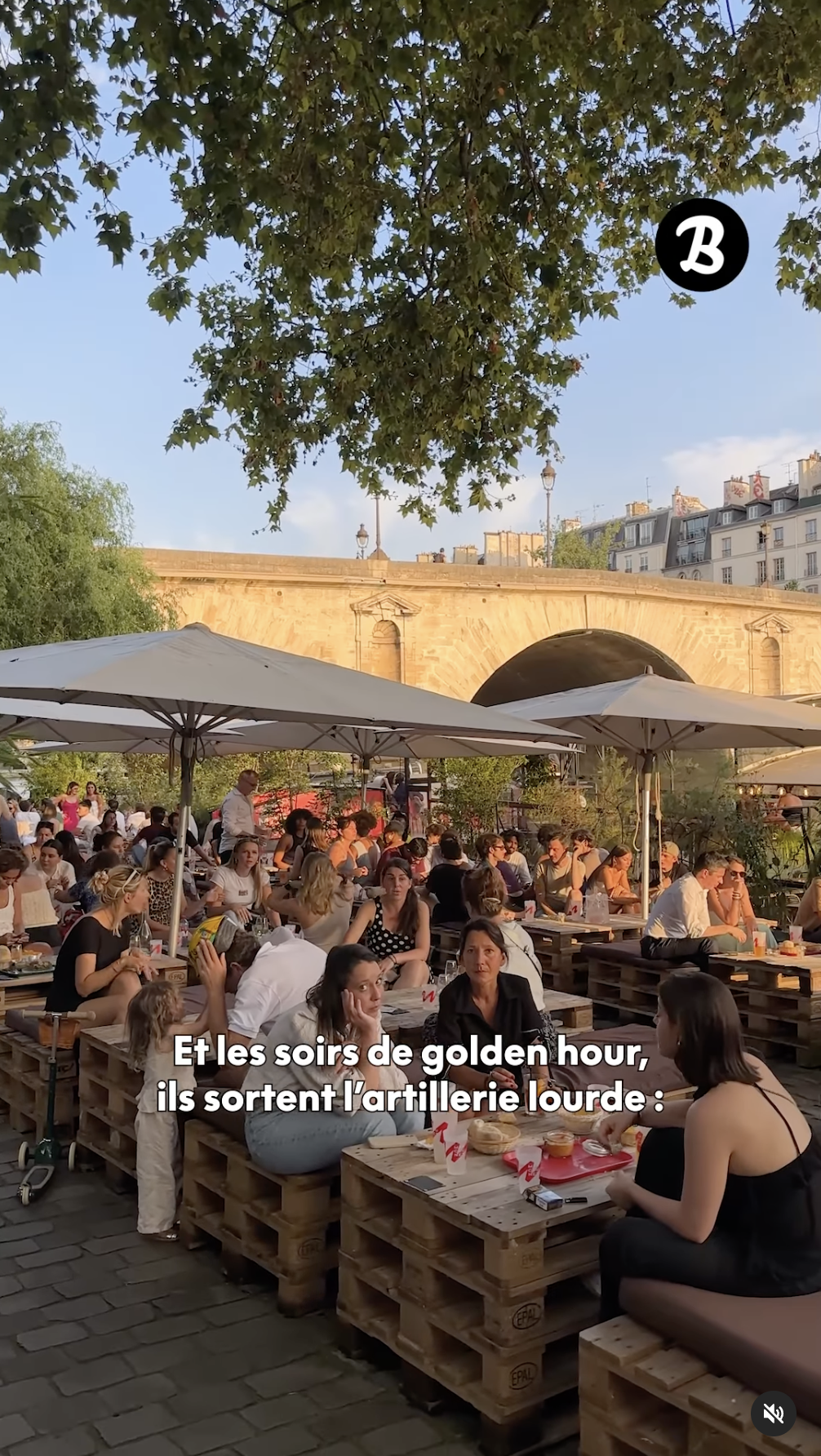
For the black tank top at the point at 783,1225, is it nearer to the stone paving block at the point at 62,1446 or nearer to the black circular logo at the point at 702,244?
the stone paving block at the point at 62,1446

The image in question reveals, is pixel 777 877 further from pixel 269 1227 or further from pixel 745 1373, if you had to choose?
pixel 745 1373

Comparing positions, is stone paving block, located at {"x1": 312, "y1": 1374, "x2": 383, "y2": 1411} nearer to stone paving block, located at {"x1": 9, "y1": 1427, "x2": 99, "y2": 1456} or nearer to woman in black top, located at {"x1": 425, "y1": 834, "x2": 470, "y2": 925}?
stone paving block, located at {"x1": 9, "y1": 1427, "x2": 99, "y2": 1456}

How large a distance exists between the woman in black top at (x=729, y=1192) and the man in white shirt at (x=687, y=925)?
5.01 m

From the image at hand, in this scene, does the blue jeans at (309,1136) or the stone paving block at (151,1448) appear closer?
the stone paving block at (151,1448)

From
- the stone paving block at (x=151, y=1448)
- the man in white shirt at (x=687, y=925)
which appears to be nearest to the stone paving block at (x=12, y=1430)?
the stone paving block at (x=151, y=1448)

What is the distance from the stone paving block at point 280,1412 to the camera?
3.23 m

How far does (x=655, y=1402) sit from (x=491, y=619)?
1142 inches

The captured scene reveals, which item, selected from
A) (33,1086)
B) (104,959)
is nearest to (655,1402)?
(104,959)

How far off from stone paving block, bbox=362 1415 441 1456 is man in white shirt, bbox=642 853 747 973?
16.6 feet

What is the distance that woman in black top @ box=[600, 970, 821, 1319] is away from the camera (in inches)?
113

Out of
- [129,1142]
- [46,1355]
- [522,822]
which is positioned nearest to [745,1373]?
[46,1355]

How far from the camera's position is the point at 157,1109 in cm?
460

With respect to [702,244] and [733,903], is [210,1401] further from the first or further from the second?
[702,244]

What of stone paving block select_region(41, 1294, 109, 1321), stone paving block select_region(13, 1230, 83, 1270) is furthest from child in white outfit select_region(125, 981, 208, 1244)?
stone paving block select_region(41, 1294, 109, 1321)
